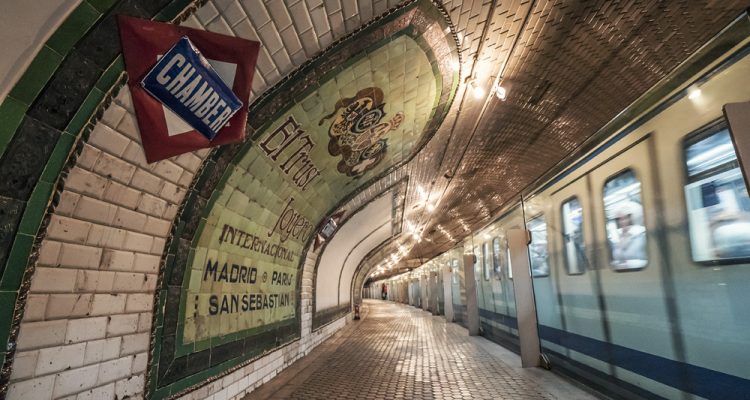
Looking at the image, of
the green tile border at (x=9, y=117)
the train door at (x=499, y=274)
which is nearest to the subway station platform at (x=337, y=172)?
the green tile border at (x=9, y=117)

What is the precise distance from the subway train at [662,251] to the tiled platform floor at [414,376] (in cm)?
85

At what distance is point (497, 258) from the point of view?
10.1m

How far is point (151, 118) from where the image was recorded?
258cm

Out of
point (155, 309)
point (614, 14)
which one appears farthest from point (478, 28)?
point (155, 309)

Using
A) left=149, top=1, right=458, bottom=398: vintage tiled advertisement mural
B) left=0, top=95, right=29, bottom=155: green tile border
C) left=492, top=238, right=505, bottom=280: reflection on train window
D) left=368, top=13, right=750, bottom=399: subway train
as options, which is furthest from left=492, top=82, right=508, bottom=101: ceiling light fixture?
left=492, top=238, right=505, bottom=280: reflection on train window

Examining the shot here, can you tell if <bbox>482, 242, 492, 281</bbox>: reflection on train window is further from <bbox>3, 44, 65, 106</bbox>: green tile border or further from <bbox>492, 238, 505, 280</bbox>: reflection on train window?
<bbox>3, 44, 65, 106</bbox>: green tile border

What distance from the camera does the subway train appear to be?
10.5 ft

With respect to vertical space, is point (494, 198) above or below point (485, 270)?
above

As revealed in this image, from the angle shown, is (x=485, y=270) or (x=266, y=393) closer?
(x=266, y=393)

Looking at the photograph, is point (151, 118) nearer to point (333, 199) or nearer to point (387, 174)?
point (333, 199)

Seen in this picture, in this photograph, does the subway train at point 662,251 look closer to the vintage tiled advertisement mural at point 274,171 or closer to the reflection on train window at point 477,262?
the vintage tiled advertisement mural at point 274,171

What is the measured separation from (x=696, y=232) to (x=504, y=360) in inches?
197

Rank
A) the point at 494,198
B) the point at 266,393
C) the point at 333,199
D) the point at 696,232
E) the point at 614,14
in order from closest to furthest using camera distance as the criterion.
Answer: the point at 614,14 → the point at 696,232 → the point at 266,393 → the point at 333,199 → the point at 494,198

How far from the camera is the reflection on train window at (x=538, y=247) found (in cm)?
700
